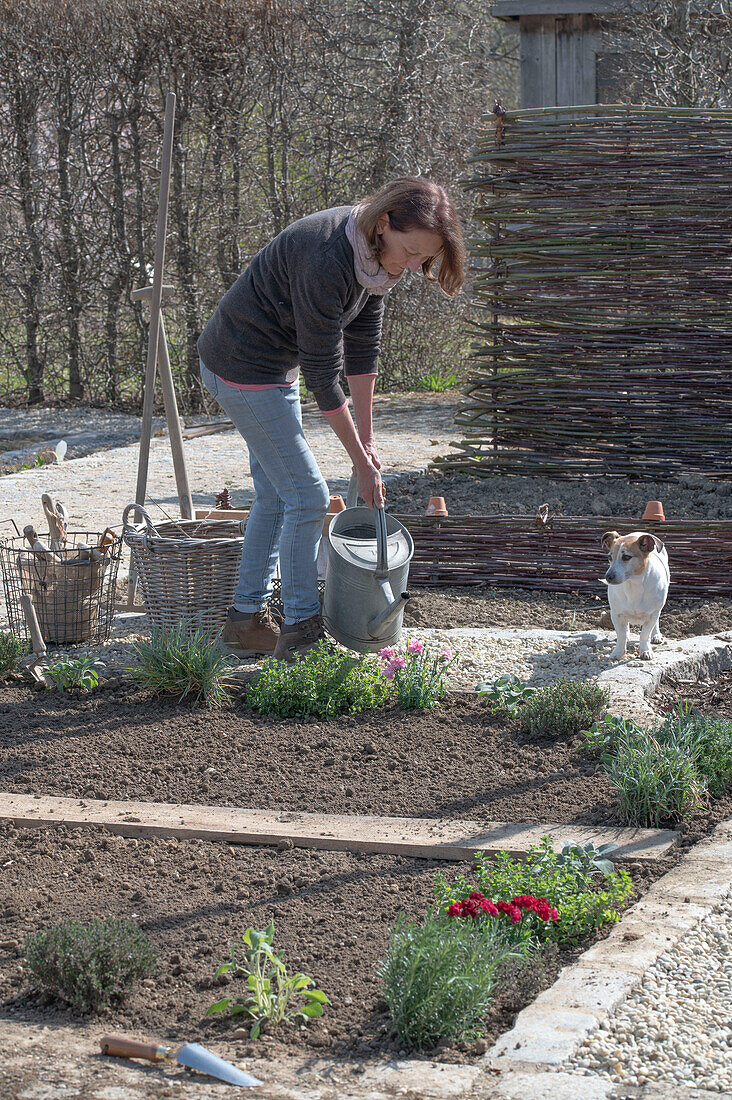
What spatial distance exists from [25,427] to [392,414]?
3.34 meters

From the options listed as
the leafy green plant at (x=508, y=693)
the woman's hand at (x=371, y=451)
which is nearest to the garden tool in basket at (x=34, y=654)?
the woman's hand at (x=371, y=451)

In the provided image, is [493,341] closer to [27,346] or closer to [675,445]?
[675,445]

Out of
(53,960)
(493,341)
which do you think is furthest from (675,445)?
(53,960)

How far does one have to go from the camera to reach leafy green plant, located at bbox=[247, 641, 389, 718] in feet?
12.4

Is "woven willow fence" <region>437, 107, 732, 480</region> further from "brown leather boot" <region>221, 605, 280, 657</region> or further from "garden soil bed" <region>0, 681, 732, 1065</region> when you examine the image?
"garden soil bed" <region>0, 681, 732, 1065</region>

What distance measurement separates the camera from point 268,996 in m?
2.12

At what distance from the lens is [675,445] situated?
23.2 ft

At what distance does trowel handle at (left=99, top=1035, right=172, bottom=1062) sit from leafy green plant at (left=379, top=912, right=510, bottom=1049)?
420 millimetres

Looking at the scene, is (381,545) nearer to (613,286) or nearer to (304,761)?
(304,761)

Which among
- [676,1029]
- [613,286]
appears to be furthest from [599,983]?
[613,286]

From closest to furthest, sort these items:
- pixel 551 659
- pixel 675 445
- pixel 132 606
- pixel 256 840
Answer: pixel 256 840 → pixel 551 659 → pixel 132 606 → pixel 675 445

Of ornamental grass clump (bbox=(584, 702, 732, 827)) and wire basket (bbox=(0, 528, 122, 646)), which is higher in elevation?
wire basket (bbox=(0, 528, 122, 646))

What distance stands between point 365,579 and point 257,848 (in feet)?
3.76

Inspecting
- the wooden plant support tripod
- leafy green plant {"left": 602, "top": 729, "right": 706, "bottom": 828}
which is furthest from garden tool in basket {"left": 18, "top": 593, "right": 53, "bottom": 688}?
leafy green plant {"left": 602, "top": 729, "right": 706, "bottom": 828}
